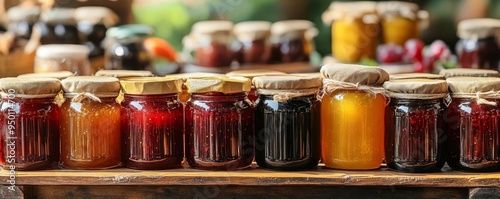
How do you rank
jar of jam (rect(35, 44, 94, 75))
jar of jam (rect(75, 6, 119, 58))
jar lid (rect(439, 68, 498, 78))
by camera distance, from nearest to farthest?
jar lid (rect(439, 68, 498, 78)), jar of jam (rect(35, 44, 94, 75)), jar of jam (rect(75, 6, 119, 58))

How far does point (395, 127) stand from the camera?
1.82 m

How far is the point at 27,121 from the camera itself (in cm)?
183

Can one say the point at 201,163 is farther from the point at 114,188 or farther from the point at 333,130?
the point at 333,130

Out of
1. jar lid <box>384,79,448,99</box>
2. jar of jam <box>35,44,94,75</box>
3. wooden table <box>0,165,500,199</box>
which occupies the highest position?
jar of jam <box>35,44,94,75</box>

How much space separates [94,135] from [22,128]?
17 cm

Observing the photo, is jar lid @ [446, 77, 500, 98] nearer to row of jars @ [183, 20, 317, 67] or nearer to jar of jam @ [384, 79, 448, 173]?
jar of jam @ [384, 79, 448, 173]

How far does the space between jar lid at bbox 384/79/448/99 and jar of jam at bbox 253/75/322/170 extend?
18 centimetres

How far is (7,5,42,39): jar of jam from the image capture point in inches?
146

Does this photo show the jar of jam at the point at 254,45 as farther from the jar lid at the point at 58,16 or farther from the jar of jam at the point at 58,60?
the jar of jam at the point at 58,60

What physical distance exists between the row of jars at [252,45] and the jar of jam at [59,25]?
71cm

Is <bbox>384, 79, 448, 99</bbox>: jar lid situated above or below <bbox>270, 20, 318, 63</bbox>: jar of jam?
below

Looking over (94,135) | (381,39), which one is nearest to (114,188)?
(94,135)

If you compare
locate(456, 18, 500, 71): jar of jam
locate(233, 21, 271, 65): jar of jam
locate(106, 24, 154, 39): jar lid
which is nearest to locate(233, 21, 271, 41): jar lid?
locate(233, 21, 271, 65): jar of jam

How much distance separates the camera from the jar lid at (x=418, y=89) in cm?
177
